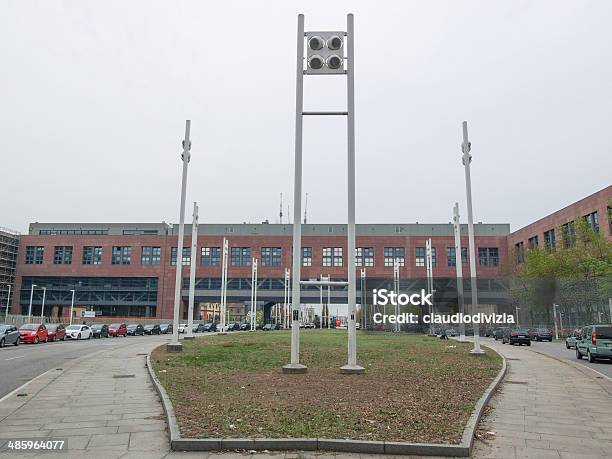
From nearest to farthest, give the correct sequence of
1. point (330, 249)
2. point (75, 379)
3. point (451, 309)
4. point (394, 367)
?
point (75, 379), point (394, 367), point (451, 309), point (330, 249)

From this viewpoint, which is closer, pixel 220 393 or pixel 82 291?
pixel 220 393

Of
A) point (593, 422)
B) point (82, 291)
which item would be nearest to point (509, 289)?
point (593, 422)

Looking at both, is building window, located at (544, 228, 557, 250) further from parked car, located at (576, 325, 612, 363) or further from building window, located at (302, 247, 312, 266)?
parked car, located at (576, 325, 612, 363)

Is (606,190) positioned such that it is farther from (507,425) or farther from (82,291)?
(82,291)

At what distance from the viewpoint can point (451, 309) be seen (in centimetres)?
5594

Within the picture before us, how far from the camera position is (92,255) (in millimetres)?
91062

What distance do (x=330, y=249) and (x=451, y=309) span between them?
35419mm

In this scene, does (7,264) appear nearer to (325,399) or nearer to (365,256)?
(365,256)

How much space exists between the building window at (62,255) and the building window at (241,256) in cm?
2721

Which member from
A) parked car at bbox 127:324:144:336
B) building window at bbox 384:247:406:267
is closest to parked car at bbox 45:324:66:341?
parked car at bbox 127:324:144:336

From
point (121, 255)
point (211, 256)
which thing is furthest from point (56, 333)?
point (121, 255)

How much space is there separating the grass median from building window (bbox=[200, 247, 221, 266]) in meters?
72.0

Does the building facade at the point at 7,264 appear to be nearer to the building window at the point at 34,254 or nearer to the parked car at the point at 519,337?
the building window at the point at 34,254

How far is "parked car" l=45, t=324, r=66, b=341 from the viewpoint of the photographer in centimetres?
4253
